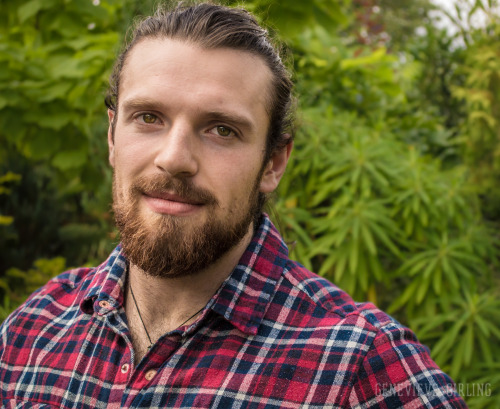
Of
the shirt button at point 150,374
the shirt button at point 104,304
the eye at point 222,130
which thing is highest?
the eye at point 222,130

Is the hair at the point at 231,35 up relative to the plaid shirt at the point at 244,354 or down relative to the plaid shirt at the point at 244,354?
up

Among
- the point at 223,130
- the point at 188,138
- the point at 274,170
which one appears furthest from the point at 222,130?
the point at 274,170

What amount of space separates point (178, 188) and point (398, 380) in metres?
0.73

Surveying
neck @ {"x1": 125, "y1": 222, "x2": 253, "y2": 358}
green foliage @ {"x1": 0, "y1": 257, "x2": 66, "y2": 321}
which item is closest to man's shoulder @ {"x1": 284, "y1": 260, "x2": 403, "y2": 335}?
neck @ {"x1": 125, "y1": 222, "x2": 253, "y2": 358}

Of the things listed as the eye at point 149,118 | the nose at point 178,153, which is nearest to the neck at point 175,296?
the nose at point 178,153

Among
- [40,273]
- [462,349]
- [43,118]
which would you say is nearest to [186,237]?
[462,349]

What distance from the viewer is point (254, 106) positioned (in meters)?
1.61

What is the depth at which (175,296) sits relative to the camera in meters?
1.66

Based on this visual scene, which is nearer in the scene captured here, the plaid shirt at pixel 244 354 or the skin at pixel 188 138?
the plaid shirt at pixel 244 354

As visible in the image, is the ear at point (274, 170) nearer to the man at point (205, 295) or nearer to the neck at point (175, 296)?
the man at point (205, 295)

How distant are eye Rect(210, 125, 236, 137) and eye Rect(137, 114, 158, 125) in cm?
16

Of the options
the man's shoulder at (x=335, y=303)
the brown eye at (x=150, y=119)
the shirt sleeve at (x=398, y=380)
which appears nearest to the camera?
the shirt sleeve at (x=398, y=380)

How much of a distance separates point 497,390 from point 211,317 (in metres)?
1.57

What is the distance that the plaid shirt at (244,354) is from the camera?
54.3 inches
